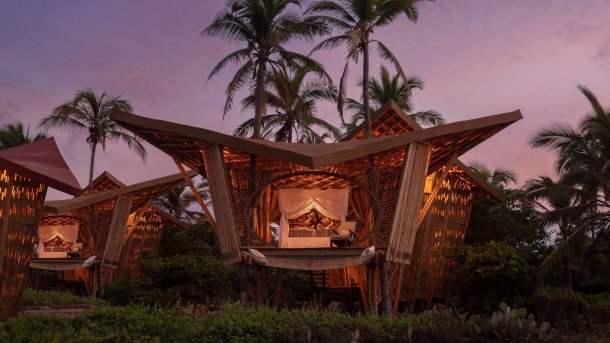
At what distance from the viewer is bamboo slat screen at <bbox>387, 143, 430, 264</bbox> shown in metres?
14.3

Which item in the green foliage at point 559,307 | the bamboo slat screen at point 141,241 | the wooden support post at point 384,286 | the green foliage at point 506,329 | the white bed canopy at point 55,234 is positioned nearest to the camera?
the green foliage at point 506,329

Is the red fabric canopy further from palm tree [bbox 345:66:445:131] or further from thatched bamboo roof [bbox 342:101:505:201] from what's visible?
palm tree [bbox 345:66:445:131]

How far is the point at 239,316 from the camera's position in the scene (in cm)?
909

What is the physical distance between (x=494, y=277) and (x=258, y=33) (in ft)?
35.0

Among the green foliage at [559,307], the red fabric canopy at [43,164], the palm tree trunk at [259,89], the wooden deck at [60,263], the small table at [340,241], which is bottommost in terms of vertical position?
the green foliage at [559,307]

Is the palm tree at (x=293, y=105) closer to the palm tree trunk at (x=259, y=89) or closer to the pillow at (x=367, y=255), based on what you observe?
the palm tree trunk at (x=259, y=89)

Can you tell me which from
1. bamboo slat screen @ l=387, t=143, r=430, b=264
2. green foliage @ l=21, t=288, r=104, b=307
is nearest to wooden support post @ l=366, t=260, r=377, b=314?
bamboo slat screen @ l=387, t=143, r=430, b=264

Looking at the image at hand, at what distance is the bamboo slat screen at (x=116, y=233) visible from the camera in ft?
81.0

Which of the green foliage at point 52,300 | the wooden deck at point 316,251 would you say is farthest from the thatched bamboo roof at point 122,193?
the wooden deck at point 316,251

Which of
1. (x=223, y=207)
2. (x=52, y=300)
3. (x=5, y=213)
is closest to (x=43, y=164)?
(x=5, y=213)

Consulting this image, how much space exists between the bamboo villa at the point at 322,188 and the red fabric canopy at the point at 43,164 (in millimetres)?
4482

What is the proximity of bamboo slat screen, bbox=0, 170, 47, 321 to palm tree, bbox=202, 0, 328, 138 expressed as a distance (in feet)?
41.6

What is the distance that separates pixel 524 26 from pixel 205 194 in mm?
30324

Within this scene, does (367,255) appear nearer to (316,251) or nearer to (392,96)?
(316,251)
